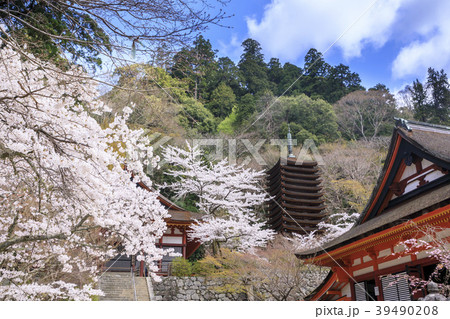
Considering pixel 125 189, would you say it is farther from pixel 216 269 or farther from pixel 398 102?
pixel 398 102

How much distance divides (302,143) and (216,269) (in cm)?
1316

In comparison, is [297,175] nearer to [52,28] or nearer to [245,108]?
[245,108]

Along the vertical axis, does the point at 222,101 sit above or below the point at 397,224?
above

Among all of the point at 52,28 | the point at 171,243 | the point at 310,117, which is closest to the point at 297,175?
the point at 310,117

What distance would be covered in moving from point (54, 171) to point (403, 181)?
528cm

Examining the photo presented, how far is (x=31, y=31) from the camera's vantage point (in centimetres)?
387

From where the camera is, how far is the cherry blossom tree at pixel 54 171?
11.7 feet

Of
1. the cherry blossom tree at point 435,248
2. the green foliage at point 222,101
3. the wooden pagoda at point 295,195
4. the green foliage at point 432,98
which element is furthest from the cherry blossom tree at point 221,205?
the green foliage at point 432,98

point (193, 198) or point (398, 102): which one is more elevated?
point (398, 102)

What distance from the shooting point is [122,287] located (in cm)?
1132

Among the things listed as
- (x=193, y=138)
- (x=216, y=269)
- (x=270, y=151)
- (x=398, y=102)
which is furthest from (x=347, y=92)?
(x=216, y=269)

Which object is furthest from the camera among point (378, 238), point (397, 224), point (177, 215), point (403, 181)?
point (177, 215)

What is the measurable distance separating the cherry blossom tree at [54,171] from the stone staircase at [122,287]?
1.95 m

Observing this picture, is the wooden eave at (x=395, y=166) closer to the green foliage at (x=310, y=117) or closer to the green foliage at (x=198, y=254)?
the green foliage at (x=198, y=254)
